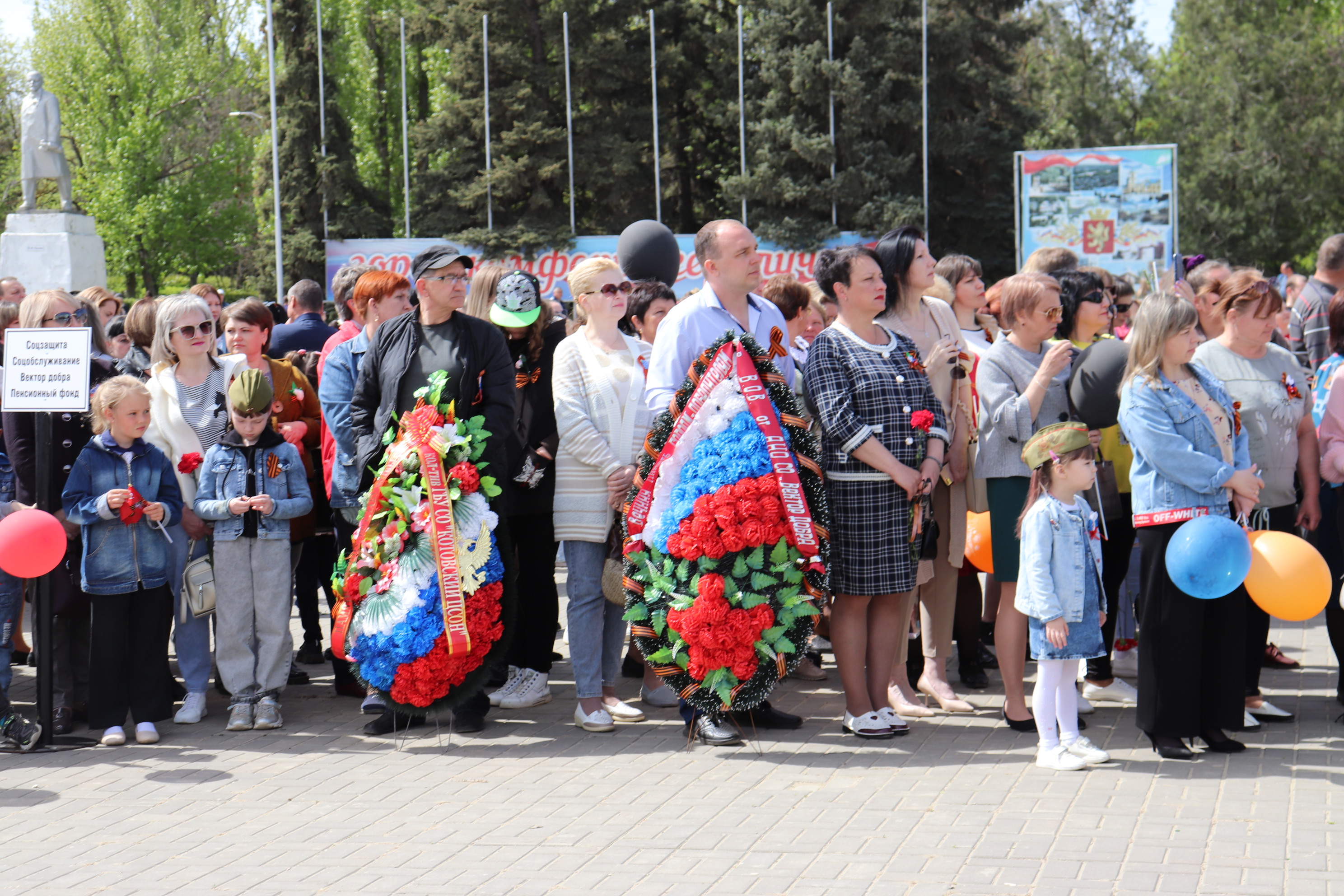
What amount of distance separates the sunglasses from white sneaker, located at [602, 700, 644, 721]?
1.94m

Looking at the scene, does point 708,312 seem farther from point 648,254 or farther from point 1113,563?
point 1113,563

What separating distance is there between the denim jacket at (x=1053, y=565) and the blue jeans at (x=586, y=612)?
1.87 m

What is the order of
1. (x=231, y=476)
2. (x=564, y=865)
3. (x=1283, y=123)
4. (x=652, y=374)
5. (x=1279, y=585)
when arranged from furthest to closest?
(x=1283, y=123) → (x=231, y=476) → (x=652, y=374) → (x=1279, y=585) → (x=564, y=865)

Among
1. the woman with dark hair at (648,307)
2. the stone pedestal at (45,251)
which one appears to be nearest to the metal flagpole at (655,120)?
the stone pedestal at (45,251)

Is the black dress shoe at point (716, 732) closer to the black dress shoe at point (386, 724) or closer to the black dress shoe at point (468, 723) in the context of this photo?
the black dress shoe at point (468, 723)

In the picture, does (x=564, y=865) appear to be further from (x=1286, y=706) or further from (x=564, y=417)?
(x=1286, y=706)

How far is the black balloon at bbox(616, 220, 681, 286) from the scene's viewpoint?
7.27m

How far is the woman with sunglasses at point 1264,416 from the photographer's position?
19.7 feet

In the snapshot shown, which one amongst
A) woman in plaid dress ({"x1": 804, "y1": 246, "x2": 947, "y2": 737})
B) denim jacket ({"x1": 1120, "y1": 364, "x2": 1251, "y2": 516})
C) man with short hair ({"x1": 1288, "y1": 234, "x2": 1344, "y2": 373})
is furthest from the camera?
man with short hair ({"x1": 1288, "y1": 234, "x2": 1344, "y2": 373})

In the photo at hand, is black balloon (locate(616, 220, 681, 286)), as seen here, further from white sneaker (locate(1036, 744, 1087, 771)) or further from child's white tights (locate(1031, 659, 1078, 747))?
white sneaker (locate(1036, 744, 1087, 771))

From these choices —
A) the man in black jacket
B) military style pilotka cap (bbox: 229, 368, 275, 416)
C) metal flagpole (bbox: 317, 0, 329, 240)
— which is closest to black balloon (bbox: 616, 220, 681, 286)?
the man in black jacket

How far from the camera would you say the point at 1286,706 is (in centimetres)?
628

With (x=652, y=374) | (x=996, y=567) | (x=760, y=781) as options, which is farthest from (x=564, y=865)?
(x=996, y=567)

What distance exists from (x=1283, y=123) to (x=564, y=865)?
39349mm
